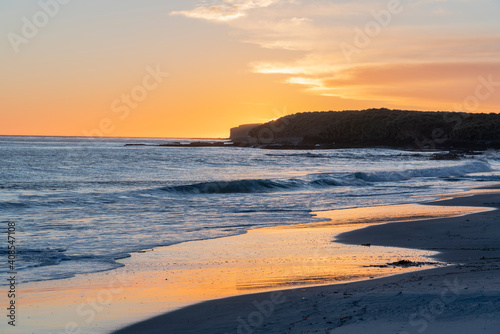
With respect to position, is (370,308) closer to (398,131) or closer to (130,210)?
(130,210)

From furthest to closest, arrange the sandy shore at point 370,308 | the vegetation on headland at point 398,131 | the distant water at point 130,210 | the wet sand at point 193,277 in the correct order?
the vegetation on headland at point 398,131, the distant water at point 130,210, the wet sand at point 193,277, the sandy shore at point 370,308

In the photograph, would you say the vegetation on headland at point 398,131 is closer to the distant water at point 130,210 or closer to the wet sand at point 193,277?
the distant water at point 130,210

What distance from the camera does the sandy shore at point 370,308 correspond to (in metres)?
5.25

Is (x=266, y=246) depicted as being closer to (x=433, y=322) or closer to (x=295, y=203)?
(x=433, y=322)

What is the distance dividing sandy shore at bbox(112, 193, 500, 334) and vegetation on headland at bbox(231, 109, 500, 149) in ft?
289

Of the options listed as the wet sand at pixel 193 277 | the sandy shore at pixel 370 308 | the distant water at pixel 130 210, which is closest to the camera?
the sandy shore at pixel 370 308

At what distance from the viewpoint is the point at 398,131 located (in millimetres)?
→ 115000

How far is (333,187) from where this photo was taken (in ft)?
99.2

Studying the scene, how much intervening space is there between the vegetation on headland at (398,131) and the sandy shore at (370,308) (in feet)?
289

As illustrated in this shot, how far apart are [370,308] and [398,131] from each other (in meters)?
114

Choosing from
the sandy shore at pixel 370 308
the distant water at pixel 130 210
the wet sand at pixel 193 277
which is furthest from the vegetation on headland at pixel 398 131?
the sandy shore at pixel 370 308

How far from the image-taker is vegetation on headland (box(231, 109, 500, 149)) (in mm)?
100312

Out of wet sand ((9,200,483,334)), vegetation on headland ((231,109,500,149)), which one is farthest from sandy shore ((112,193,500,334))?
vegetation on headland ((231,109,500,149))

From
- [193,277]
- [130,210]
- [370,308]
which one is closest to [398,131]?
[130,210]
